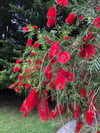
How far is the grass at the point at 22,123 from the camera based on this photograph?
9.64ft

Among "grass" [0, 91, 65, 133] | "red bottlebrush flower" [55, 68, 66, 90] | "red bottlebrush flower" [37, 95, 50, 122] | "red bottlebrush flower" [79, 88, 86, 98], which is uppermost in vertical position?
"red bottlebrush flower" [55, 68, 66, 90]

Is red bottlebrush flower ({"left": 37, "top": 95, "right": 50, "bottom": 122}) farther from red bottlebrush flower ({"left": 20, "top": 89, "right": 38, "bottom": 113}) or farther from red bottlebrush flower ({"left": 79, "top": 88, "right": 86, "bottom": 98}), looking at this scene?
red bottlebrush flower ({"left": 79, "top": 88, "right": 86, "bottom": 98})

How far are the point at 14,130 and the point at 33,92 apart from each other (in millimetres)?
2494

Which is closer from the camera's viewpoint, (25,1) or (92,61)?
(92,61)

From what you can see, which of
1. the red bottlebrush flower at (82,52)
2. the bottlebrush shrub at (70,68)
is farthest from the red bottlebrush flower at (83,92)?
the red bottlebrush flower at (82,52)

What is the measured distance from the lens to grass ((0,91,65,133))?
9.64 feet

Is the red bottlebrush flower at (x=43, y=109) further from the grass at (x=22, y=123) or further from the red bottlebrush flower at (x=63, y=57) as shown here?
the grass at (x=22, y=123)

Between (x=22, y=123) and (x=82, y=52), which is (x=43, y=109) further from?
(x=22, y=123)

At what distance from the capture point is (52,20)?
1.05m

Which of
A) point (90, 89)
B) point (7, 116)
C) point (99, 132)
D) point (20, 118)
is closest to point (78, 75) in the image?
point (90, 89)

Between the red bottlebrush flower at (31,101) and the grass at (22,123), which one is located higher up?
the red bottlebrush flower at (31,101)

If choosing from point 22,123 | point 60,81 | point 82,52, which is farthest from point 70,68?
point 22,123

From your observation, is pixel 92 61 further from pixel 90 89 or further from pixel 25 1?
pixel 25 1

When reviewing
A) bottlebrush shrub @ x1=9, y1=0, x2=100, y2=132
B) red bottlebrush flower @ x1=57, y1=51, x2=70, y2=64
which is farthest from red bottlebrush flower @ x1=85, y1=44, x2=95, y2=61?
red bottlebrush flower @ x1=57, y1=51, x2=70, y2=64
